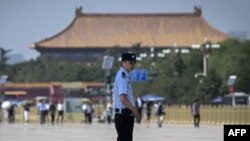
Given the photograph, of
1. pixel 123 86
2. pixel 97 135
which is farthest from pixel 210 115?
pixel 123 86

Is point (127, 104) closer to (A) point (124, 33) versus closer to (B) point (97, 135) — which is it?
(B) point (97, 135)

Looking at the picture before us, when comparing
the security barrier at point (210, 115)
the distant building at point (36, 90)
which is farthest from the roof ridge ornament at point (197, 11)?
the security barrier at point (210, 115)

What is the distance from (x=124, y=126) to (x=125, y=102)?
37cm

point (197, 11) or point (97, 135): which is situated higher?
point (197, 11)

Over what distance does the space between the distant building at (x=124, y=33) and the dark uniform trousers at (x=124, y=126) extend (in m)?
132

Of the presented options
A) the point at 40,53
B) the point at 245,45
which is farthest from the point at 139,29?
the point at 245,45

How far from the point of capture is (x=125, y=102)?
49.5ft

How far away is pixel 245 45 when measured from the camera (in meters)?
97.8

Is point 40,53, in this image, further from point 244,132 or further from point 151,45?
point 244,132

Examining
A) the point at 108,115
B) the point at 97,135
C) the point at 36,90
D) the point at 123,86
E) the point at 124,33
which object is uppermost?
the point at 124,33

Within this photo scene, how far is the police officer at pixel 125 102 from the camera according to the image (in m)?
15.1

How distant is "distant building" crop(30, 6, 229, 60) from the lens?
15200cm

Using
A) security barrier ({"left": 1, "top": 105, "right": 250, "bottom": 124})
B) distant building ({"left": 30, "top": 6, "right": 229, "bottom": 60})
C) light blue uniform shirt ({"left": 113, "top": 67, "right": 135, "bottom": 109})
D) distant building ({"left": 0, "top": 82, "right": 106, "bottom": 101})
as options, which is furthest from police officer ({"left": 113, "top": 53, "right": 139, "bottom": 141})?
distant building ({"left": 30, "top": 6, "right": 229, "bottom": 60})

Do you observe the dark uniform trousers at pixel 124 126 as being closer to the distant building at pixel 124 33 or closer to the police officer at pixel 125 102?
the police officer at pixel 125 102
